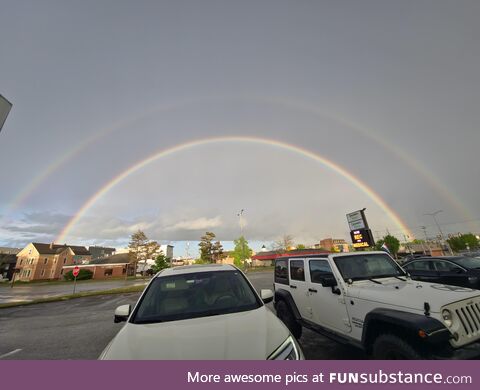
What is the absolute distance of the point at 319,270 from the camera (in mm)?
5445

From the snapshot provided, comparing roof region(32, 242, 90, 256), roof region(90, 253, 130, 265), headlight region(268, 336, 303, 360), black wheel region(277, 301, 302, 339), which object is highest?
roof region(32, 242, 90, 256)

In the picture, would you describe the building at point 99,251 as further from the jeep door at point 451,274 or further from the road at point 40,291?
the jeep door at point 451,274

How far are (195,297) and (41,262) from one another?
85.6 m

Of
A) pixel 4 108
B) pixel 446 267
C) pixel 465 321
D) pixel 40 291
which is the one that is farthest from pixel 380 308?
pixel 40 291

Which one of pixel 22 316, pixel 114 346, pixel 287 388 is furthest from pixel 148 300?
pixel 22 316

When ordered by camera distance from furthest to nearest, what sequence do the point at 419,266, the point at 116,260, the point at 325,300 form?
the point at 116,260
the point at 419,266
the point at 325,300

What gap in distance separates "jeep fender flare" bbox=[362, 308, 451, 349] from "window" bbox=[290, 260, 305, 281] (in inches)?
90.8

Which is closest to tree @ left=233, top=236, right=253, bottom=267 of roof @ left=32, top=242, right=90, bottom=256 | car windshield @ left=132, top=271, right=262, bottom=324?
roof @ left=32, top=242, right=90, bottom=256

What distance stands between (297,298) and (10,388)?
5.33 metres

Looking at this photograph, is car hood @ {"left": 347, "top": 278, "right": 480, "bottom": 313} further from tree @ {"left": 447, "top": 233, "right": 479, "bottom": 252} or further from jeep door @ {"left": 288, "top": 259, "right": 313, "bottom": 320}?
tree @ {"left": 447, "top": 233, "right": 479, "bottom": 252}

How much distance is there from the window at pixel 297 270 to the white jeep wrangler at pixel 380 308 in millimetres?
25

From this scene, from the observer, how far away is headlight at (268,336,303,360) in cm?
231

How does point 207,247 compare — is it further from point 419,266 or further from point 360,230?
point 419,266

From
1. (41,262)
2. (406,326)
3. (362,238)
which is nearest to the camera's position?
(406,326)
